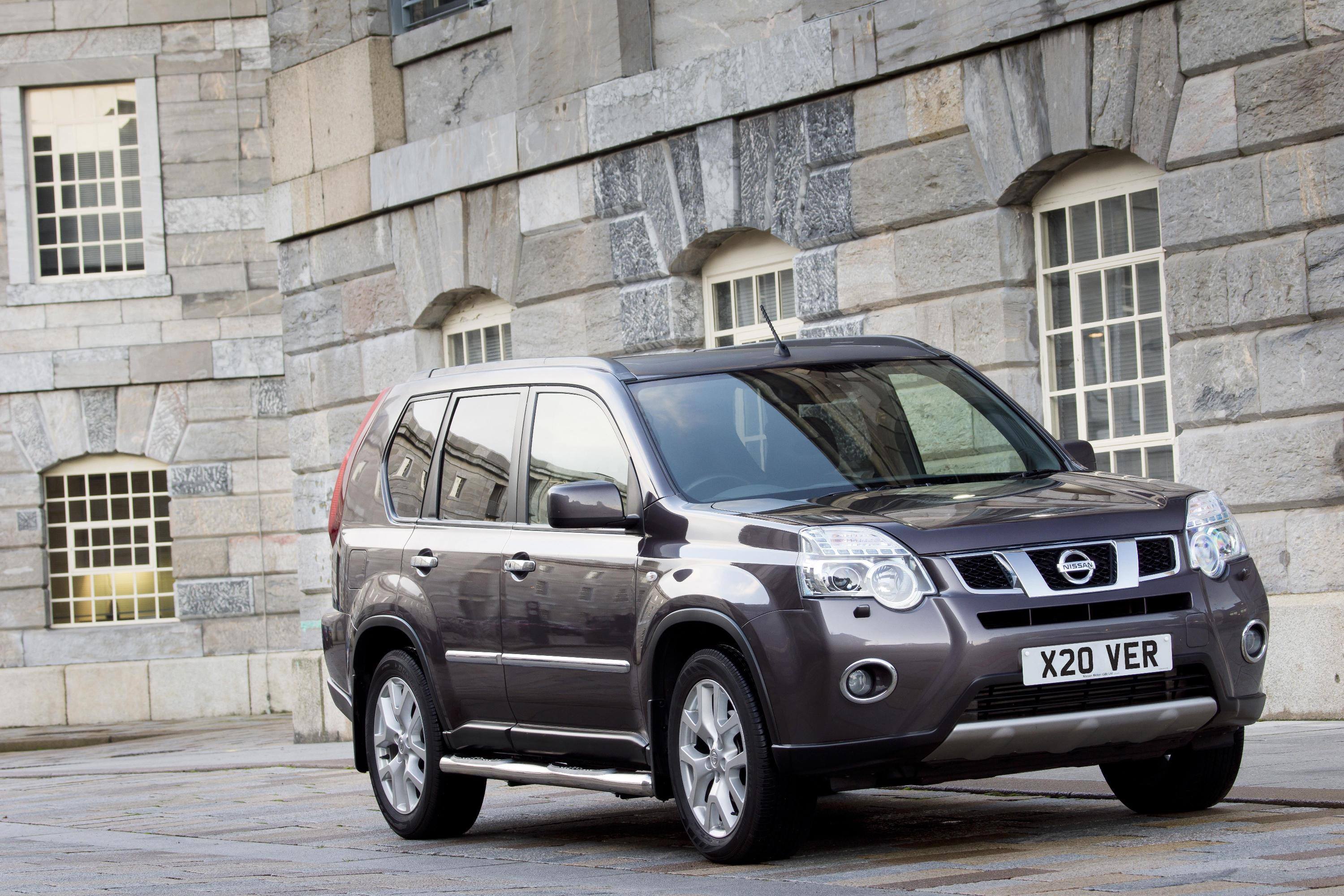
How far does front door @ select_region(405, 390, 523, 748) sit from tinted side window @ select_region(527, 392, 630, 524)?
6.3 inches

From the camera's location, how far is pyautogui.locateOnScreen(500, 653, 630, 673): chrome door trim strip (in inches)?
292

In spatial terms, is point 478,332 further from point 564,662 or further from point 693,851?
point 693,851

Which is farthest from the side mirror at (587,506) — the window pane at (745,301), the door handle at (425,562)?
the window pane at (745,301)

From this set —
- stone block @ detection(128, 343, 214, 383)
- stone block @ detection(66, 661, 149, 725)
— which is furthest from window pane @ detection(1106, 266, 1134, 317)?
stone block @ detection(66, 661, 149, 725)

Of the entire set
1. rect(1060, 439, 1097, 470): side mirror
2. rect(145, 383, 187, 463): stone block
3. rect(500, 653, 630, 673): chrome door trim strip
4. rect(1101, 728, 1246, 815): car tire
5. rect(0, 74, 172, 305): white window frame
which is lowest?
rect(1101, 728, 1246, 815): car tire

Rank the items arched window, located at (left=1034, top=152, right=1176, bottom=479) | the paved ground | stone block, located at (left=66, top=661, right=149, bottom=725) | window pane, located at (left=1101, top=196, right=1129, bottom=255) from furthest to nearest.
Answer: stone block, located at (left=66, top=661, right=149, bottom=725), window pane, located at (left=1101, top=196, right=1129, bottom=255), arched window, located at (left=1034, top=152, right=1176, bottom=479), the paved ground

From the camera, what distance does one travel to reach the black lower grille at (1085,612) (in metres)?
6.45

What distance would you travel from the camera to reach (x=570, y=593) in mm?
7672

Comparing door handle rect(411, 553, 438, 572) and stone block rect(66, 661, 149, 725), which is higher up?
door handle rect(411, 553, 438, 572)

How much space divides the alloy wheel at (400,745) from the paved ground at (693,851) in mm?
219

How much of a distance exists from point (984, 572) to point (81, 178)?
19598 millimetres

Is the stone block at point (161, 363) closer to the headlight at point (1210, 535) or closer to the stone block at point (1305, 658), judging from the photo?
the stone block at point (1305, 658)

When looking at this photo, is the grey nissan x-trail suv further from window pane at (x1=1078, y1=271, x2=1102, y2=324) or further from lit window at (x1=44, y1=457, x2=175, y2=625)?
lit window at (x1=44, y1=457, x2=175, y2=625)

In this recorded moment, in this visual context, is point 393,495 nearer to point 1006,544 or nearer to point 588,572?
point 588,572
